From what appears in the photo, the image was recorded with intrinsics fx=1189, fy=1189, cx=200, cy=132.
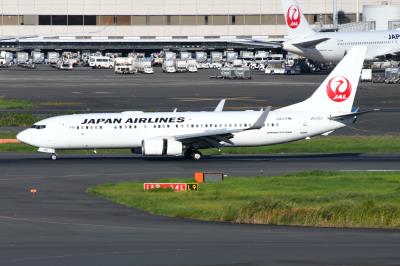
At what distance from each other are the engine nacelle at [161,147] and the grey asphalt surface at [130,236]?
5.43m

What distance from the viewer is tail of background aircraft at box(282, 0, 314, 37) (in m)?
168

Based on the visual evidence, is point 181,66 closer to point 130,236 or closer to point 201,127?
point 201,127

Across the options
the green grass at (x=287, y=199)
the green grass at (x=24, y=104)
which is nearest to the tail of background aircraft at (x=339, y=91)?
the green grass at (x=287, y=199)

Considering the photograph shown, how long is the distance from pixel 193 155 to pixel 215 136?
2.56m

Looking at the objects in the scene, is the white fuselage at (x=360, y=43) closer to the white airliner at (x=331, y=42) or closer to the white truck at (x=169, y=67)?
the white airliner at (x=331, y=42)

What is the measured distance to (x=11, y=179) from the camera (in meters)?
62.1

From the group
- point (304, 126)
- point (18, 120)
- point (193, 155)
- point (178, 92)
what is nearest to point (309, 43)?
point (178, 92)

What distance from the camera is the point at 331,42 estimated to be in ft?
541

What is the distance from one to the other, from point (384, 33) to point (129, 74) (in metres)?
43.8

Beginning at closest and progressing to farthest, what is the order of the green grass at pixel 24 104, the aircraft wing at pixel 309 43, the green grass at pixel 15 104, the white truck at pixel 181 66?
the green grass at pixel 15 104, the green grass at pixel 24 104, the aircraft wing at pixel 309 43, the white truck at pixel 181 66

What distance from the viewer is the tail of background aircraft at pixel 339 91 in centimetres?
7200

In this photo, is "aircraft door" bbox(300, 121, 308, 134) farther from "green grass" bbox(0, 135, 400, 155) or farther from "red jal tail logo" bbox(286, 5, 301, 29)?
"red jal tail logo" bbox(286, 5, 301, 29)

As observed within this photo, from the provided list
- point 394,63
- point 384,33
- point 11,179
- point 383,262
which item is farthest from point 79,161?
point 394,63

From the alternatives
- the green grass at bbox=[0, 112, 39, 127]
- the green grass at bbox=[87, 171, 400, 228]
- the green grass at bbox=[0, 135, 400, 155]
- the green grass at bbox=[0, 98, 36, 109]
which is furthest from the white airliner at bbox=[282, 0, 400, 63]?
the green grass at bbox=[87, 171, 400, 228]
